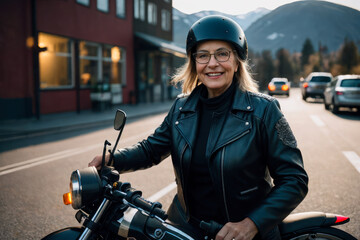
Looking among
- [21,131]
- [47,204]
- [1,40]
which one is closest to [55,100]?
[1,40]

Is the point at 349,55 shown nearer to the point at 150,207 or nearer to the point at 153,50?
the point at 153,50

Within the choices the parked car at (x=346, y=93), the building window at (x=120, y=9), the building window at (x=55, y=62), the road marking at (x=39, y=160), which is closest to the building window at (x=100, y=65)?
the building window at (x=55, y=62)

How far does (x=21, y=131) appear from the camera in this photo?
990 centimetres

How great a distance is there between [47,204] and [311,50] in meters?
131

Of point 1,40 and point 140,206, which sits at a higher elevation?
point 1,40

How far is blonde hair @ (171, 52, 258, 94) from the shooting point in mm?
2068

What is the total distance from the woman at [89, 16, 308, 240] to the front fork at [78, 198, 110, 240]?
396 mm

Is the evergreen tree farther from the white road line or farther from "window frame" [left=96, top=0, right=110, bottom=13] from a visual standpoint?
the white road line

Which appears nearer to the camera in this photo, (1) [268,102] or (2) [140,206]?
(2) [140,206]

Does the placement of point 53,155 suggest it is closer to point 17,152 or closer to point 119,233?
point 17,152

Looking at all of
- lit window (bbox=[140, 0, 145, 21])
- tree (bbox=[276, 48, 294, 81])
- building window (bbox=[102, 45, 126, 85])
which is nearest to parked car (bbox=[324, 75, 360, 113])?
building window (bbox=[102, 45, 126, 85])

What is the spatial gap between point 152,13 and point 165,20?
280cm

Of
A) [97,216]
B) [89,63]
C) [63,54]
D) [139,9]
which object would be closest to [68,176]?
[97,216]

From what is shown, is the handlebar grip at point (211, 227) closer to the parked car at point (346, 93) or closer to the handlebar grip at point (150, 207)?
the handlebar grip at point (150, 207)
